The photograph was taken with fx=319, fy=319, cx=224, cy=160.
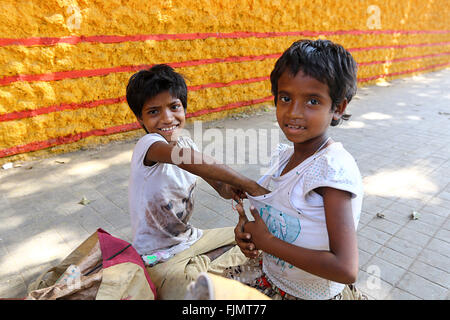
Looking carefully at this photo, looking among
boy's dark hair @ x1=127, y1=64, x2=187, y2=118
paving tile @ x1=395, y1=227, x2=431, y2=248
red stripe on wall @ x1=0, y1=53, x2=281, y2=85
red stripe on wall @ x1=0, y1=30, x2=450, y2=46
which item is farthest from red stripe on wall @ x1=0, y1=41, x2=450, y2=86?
paving tile @ x1=395, y1=227, x2=431, y2=248

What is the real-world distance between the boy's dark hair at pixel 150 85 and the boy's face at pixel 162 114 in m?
0.03

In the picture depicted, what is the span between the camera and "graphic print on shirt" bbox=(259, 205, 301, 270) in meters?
1.20

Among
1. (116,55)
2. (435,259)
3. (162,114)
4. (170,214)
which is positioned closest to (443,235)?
(435,259)

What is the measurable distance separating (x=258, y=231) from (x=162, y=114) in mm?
931

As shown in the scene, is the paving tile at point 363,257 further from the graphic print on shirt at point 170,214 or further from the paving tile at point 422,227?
the graphic print on shirt at point 170,214

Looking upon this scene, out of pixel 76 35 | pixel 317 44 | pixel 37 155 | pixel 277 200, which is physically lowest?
pixel 37 155

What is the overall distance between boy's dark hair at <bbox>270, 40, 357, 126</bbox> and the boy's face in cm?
81

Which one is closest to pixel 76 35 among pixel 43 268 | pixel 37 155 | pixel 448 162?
pixel 37 155

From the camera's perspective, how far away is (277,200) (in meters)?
1.25

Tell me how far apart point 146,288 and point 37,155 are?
12.6 feet

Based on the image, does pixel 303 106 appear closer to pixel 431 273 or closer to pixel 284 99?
pixel 284 99
